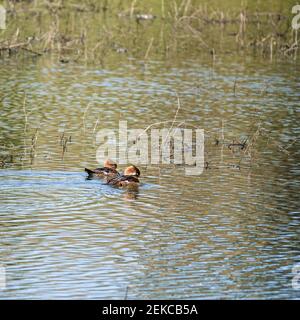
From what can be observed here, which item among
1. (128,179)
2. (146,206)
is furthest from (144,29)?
(146,206)

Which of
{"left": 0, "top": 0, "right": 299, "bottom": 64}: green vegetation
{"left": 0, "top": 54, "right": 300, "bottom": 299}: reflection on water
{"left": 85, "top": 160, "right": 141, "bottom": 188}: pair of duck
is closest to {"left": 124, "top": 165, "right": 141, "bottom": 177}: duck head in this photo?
{"left": 85, "top": 160, "right": 141, "bottom": 188}: pair of duck

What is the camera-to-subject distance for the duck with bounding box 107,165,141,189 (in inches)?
485

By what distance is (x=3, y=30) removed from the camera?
24578 mm

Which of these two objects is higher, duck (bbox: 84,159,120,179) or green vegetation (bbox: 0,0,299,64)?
green vegetation (bbox: 0,0,299,64)

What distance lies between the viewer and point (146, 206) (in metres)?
11.4

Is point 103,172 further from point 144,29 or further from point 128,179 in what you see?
point 144,29

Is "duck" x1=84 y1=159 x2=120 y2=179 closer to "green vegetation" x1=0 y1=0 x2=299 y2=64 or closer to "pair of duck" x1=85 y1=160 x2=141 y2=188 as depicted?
"pair of duck" x1=85 y1=160 x2=141 y2=188

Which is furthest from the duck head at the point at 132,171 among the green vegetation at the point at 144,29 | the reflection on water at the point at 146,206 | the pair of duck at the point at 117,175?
the green vegetation at the point at 144,29

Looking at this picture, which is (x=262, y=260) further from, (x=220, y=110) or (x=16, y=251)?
(x=220, y=110)

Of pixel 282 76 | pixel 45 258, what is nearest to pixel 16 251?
pixel 45 258

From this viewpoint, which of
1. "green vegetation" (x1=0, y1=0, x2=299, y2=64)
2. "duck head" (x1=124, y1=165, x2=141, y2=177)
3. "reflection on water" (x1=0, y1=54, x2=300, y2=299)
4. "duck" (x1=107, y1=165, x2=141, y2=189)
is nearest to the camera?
"reflection on water" (x1=0, y1=54, x2=300, y2=299)

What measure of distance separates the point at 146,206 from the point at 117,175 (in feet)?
4.14

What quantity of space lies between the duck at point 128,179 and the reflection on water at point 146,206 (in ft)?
0.48

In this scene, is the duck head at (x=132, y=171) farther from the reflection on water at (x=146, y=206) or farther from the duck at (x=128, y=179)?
the reflection on water at (x=146, y=206)
